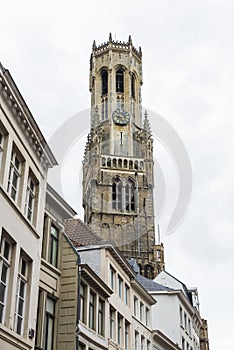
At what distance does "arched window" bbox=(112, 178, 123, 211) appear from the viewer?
303 feet

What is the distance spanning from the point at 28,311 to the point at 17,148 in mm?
5946

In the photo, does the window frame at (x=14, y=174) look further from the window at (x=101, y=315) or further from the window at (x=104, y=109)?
the window at (x=104, y=109)

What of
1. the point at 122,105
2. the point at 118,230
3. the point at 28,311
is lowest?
the point at 28,311

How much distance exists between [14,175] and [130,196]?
74317 mm

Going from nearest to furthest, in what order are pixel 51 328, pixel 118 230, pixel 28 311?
1. pixel 28 311
2. pixel 51 328
3. pixel 118 230

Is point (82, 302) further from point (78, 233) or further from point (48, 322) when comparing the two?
point (78, 233)

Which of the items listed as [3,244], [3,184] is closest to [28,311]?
[3,244]

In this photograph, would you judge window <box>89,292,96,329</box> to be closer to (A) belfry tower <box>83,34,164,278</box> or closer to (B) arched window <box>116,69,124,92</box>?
(A) belfry tower <box>83,34,164,278</box>

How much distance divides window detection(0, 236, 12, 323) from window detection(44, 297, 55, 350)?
522cm

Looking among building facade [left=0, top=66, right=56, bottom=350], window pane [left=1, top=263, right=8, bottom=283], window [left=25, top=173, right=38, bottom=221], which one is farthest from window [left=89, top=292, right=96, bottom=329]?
window pane [left=1, top=263, right=8, bottom=283]

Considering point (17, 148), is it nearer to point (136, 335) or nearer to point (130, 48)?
point (136, 335)

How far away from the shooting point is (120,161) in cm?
9706

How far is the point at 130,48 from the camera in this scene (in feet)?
386

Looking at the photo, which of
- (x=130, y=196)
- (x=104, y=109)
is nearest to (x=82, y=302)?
(x=130, y=196)
